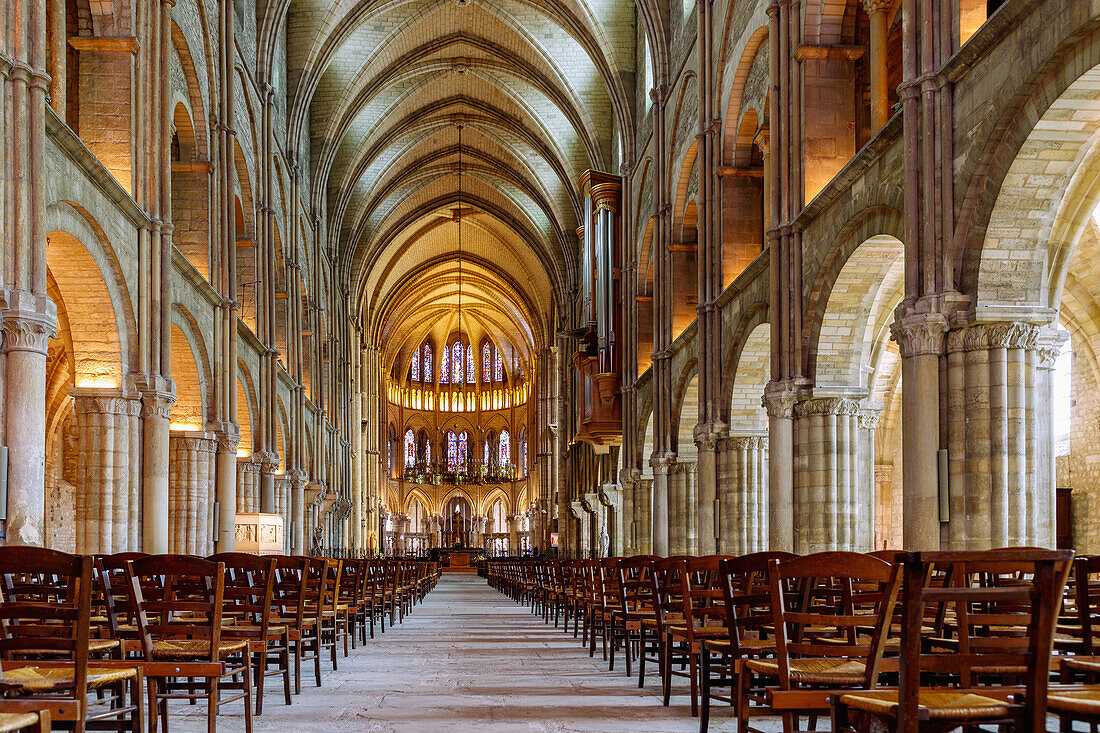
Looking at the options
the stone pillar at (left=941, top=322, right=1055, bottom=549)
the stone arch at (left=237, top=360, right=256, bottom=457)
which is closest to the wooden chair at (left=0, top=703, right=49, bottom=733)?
the stone pillar at (left=941, top=322, right=1055, bottom=549)

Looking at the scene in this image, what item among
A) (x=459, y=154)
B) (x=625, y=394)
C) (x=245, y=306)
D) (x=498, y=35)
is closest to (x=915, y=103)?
(x=245, y=306)

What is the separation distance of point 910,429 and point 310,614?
591cm

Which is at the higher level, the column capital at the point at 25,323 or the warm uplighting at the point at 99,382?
the column capital at the point at 25,323

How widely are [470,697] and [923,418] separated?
527 centimetres

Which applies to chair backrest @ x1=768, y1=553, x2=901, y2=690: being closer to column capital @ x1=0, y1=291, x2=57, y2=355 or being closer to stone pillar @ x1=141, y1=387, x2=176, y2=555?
column capital @ x1=0, y1=291, x2=57, y2=355

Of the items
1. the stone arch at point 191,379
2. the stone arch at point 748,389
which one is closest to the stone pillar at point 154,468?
the stone arch at point 191,379

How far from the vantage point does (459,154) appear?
46.0 meters

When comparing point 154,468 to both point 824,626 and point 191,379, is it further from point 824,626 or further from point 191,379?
point 824,626

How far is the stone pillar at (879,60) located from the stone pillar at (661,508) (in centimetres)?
1281

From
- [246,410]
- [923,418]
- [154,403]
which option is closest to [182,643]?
[923,418]

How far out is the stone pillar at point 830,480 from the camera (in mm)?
14758

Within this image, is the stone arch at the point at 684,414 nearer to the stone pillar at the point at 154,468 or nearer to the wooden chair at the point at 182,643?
the stone pillar at the point at 154,468

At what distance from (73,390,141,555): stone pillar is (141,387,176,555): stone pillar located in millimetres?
369

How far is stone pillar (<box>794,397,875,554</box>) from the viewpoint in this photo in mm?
14758
